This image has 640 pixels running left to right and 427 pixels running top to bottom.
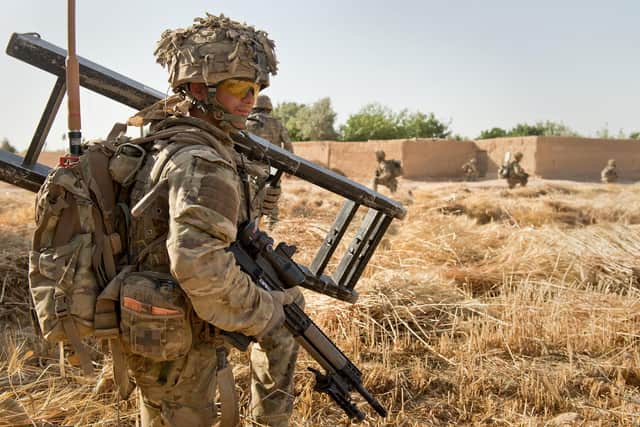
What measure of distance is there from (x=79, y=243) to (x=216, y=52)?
0.83 metres

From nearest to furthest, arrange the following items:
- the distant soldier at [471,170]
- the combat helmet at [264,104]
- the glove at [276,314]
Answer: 1. the glove at [276,314]
2. the combat helmet at [264,104]
3. the distant soldier at [471,170]

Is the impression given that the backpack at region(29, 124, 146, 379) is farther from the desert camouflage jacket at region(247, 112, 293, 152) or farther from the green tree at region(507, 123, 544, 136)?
the green tree at region(507, 123, 544, 136)

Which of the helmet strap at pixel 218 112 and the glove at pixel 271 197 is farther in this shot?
the glove at pixel 271 197

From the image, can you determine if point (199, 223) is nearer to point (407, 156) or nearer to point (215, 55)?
point (215, 55)

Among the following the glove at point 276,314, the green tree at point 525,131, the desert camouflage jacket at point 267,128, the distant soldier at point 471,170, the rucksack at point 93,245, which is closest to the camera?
the rucksack at point 93,245

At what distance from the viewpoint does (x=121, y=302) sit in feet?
6.14

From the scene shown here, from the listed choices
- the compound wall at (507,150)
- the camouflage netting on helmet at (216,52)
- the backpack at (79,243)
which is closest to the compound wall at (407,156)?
the compound wall at (507,150)

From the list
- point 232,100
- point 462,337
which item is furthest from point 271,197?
point 462,337

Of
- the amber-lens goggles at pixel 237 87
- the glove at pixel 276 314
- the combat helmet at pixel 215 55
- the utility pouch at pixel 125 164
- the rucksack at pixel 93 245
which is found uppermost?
the combat helmet at pixel 215 55

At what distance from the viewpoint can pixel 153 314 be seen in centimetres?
184

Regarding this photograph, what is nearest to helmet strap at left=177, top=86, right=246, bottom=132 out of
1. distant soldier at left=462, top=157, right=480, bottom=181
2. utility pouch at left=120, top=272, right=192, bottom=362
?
utility pouch at left=120, top=272, right=192, bottom=362

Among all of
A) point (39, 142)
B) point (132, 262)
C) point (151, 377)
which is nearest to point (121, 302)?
A: point (132, 262)

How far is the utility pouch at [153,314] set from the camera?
184 centimetres

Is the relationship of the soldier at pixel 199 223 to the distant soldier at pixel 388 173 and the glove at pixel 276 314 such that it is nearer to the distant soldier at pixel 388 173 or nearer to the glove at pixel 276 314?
the glove at pixel 276 314
